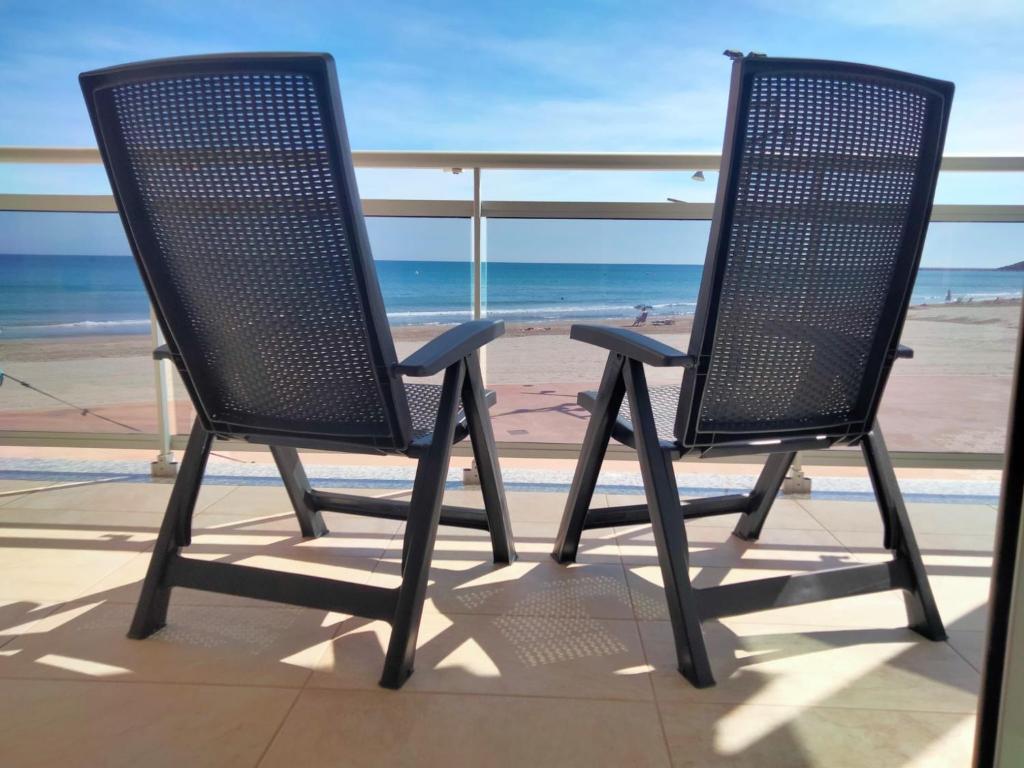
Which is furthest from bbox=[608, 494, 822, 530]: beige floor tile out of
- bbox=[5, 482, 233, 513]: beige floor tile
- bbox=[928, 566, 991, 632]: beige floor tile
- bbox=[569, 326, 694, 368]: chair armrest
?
bbox=[5, 482, 233, 513]: beige floor tile

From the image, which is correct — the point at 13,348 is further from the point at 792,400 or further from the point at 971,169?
the point at 971,169

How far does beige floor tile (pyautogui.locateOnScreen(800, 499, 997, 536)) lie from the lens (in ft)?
7.62

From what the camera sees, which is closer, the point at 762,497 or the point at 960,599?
the point at 960,599

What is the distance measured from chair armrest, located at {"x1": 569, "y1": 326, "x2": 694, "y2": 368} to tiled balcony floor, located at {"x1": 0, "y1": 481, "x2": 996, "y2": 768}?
0.65 metres

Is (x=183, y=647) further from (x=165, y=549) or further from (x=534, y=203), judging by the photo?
(x=534, y=203)

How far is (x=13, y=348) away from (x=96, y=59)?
3317 centimetres

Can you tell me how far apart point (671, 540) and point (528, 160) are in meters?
1.55

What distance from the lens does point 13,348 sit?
2873 millimetres

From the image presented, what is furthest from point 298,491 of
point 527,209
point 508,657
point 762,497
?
point 762,497

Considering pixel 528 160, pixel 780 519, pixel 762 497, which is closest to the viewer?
pixel 762 497

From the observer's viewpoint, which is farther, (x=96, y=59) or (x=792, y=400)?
(x=96, y=59)

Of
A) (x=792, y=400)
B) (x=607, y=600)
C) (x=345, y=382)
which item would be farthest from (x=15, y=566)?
(x=792, y=400)

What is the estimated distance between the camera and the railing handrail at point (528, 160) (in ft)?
7.84

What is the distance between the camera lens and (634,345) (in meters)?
1.50
